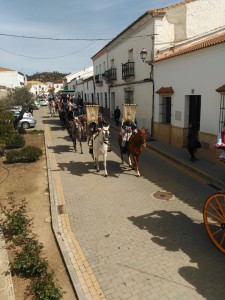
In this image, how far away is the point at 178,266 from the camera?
17.0ft

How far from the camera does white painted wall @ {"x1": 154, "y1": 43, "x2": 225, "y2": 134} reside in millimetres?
10872

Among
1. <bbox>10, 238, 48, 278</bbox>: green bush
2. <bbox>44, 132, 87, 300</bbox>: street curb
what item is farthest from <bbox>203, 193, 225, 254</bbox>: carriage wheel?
<bbox>10, 238, 48, 278</bbox>: green bush

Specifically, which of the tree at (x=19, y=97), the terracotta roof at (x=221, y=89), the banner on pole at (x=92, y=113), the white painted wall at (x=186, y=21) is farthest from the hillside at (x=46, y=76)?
the terracotta roof at (x=221, y=89)

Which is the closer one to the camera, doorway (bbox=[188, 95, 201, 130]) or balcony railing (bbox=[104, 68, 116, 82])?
doorway (bbox=[188, 95, 201, 130])

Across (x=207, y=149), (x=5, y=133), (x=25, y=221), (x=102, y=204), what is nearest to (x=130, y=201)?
(x=102, y=204)

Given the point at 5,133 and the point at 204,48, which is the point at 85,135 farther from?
the point at 204,48

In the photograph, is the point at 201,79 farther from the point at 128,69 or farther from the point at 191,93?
the point at 128,69

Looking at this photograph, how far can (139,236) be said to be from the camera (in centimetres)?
626

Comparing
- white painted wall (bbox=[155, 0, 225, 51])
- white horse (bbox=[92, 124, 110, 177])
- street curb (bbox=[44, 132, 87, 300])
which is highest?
white painted wall (bbox=[155, 0, 225, 51])

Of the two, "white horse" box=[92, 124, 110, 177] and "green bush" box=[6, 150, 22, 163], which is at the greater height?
"white horse" box=[92, 124, 110, 177]

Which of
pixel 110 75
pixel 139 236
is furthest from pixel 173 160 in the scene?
pixel 110 75

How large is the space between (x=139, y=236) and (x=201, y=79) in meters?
8.28

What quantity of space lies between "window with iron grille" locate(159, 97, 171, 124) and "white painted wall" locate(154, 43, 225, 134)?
95 cm

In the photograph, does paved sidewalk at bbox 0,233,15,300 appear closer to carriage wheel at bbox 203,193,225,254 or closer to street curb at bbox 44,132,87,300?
street curb at bbox 44,132,87,300
